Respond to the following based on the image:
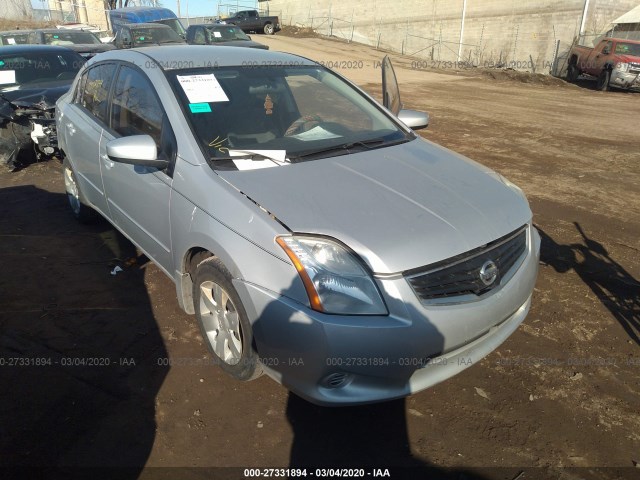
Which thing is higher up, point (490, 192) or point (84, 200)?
point (490, 192)

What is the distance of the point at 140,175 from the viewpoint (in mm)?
3291

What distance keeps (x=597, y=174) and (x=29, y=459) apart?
24.1 feet

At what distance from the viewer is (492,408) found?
2715 millimetres

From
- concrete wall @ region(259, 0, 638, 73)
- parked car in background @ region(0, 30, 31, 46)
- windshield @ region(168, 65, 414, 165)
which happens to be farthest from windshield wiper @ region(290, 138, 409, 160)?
concrete wall @ region(259, 0, 638, 73)

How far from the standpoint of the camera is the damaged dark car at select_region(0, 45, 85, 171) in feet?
22.0

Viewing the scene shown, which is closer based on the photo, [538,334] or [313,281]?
[313,281]

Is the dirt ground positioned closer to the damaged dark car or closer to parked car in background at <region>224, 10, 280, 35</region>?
the damaged dark car

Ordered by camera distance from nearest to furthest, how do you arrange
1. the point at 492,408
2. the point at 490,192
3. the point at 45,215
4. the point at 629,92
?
the point at 492,408
the point at 490,192
the point at 45,215
the point at 629,92

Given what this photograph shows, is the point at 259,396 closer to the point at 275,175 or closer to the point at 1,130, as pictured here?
the point at 275,175

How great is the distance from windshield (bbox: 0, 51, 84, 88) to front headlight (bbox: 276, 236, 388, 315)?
7454 millimetres

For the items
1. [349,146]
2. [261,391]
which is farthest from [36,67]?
[261,391]

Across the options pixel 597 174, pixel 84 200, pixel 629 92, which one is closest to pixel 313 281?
pixel 84 200

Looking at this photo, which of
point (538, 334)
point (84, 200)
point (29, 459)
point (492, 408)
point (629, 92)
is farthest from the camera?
point (629, 92)

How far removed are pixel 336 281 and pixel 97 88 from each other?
3.14 meters
